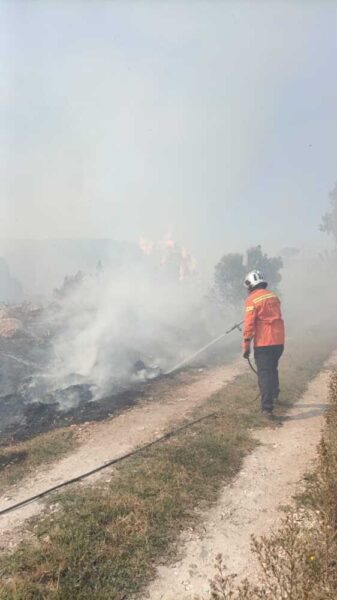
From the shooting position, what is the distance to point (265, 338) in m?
8.47

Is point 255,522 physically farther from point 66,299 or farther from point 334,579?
point 66,299

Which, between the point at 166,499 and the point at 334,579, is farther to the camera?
the point at 166,499

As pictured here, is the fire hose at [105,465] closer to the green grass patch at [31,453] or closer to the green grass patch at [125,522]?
the green grass patch at [125,522]

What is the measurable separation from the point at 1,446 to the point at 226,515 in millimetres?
5228

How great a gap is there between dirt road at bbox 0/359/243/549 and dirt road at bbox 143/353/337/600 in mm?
1989

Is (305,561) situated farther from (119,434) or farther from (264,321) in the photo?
(264,321)

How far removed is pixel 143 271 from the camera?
32.4 m

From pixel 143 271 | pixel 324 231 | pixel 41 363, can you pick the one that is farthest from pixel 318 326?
pixel 324 231

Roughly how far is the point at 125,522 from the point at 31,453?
3422 mm

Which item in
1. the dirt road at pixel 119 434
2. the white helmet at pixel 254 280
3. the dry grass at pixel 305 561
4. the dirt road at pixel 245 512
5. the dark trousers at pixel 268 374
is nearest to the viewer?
the dry grass at pixel 305 561

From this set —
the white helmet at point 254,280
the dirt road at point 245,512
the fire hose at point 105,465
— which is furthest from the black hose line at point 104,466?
the white helmet at point 254,280

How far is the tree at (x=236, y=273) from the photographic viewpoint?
31812mm

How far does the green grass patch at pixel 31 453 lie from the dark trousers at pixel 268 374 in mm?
4142

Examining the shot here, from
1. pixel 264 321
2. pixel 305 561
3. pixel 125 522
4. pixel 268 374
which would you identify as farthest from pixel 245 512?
pixel 264 321
